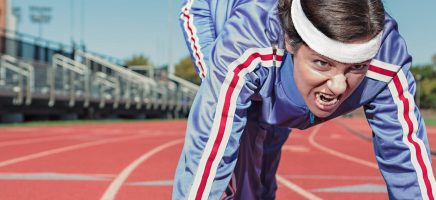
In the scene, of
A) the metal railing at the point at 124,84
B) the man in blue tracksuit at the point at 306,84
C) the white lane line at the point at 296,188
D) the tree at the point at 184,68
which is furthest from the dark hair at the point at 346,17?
the tree at the point at 184,68

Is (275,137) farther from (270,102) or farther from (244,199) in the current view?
(270,102)

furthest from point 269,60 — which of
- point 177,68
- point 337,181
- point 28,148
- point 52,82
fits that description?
point 177,68

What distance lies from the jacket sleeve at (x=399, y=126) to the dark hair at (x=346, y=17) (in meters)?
0.26

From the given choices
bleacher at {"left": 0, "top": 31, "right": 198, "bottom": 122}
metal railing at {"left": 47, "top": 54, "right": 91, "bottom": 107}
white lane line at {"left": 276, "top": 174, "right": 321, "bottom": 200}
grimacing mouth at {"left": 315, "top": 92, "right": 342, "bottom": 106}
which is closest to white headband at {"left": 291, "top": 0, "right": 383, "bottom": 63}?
grimacing mouth at {"left": 315, "top": 92, "right": 342, "bottom": 106}

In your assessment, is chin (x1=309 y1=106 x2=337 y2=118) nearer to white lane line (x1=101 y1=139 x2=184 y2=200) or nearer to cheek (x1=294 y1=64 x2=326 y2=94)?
cheek (x1=294 y1=64 x2=326 y2=94)

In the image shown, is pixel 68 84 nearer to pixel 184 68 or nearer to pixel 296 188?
pixel 296 188

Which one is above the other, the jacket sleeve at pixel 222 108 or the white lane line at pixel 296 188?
the jacket sleeve at pixel 222 108

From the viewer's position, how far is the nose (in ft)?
8.29

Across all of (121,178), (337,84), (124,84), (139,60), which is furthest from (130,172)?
(139,60)

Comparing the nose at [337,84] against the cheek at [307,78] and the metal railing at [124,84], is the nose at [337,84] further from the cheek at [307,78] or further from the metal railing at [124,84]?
the metal railing at [124,84]

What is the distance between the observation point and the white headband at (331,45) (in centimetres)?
249

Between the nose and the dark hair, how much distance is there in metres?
0.14

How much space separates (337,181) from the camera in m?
7.86

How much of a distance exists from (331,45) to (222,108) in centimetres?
44
